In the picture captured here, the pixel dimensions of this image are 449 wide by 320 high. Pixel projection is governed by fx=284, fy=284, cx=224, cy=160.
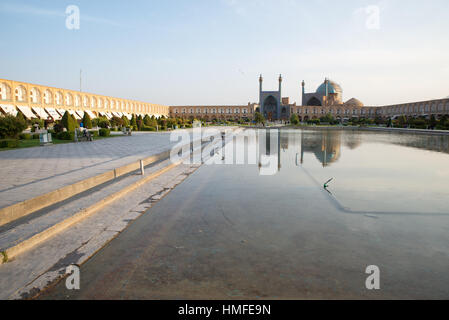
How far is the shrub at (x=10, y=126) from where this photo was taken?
1038cm

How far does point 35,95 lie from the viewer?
87.8 feet

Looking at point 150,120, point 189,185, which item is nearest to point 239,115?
point 150,120

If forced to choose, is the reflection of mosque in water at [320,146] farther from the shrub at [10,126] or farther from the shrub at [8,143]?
the shrub at [10,126]

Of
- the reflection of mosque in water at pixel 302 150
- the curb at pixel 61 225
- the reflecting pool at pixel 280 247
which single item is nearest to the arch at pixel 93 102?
the reflection of mosque in water at pixel 302 150

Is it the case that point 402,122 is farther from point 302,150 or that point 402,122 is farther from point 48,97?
point 48,97

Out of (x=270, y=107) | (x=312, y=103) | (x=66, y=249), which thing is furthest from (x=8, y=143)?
(x=312, y=103)

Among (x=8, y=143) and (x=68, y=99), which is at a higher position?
(x=68, y=99)

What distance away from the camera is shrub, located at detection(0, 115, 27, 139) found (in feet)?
34.1

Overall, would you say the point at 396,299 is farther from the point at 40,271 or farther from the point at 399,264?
the point at 40,271

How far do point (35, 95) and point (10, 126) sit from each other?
19560mm

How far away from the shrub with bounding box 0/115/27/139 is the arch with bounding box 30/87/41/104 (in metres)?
18.5

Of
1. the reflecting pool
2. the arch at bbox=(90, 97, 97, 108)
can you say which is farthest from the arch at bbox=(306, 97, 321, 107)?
the reflecting pool

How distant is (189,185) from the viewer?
4.88m

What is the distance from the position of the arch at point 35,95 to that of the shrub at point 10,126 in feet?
60.8
